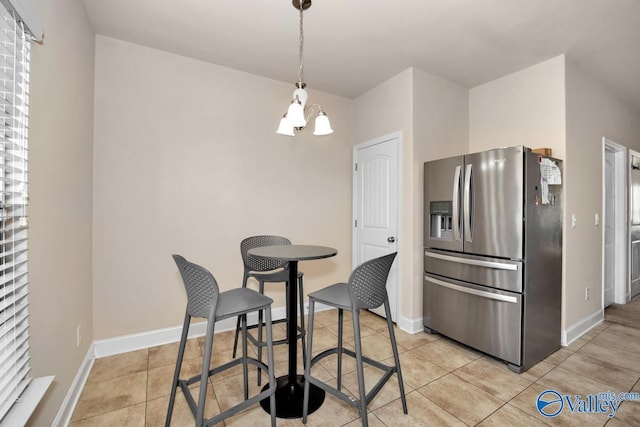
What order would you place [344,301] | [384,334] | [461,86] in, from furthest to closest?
[461,86] → [384,334] → [344,301]

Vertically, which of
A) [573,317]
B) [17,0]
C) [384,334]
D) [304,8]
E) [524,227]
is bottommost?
[384,334]

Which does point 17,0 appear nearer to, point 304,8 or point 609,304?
point 304,8

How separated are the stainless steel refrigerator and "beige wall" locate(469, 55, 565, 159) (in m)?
0.39

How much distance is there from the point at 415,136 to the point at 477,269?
143 cm

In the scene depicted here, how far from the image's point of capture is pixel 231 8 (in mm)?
2145

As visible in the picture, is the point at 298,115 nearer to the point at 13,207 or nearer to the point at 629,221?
the point at 13,207

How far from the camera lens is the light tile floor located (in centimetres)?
178

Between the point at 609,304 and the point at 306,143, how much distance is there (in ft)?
14.7

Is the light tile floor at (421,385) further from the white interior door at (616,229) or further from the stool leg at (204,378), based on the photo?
the white interior door at (616,229)

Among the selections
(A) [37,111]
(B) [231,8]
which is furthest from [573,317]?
(A) [37,111]

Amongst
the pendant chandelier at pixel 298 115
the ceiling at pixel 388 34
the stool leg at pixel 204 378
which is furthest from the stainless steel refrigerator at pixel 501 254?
the stool leg at pixel 204 378

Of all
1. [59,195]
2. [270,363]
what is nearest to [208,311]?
[270,363]

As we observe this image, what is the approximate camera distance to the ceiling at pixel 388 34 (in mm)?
2131
